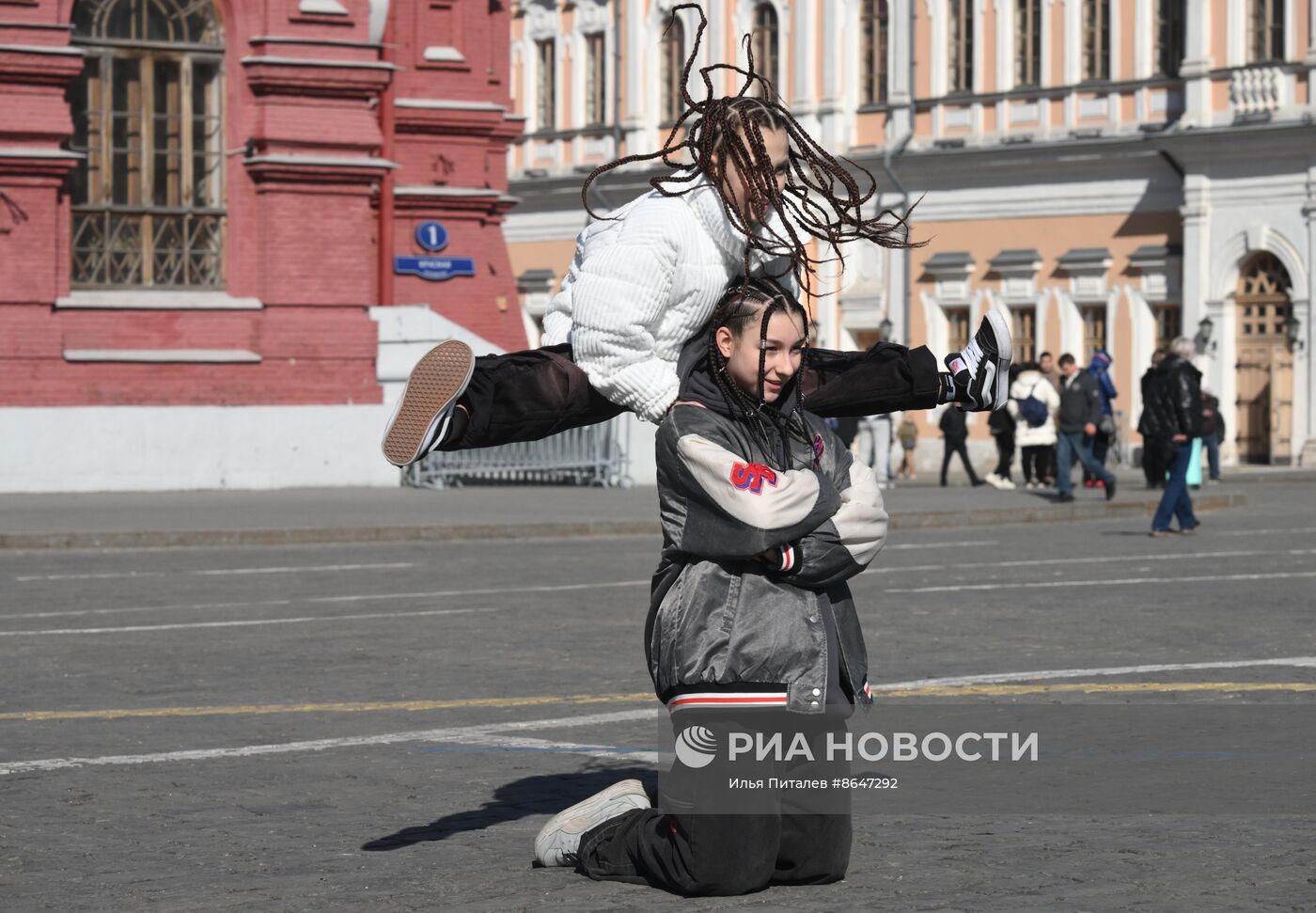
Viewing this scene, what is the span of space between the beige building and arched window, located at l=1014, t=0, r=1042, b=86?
0.16 ft

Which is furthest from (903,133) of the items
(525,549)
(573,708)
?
(573,708)

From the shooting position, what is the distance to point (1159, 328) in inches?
1711

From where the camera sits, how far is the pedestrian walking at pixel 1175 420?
2112 centimetres

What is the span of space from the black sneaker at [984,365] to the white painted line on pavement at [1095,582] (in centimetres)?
920

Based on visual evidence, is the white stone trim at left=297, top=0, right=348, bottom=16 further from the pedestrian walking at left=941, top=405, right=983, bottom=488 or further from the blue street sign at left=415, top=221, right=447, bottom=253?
the pedestrian walking at left=941, top=405, right=983, bottom=488

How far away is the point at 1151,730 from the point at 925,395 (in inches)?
113

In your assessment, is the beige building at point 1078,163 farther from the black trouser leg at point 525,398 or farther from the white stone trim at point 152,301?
the black trouser leg at point 525,398

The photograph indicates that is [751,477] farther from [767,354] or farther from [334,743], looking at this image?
[334,743]

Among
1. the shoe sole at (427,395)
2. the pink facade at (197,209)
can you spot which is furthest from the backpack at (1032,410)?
the shoe sole at (427,395)

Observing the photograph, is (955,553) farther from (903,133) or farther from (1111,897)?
(903,133)

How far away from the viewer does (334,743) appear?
927 centimetres

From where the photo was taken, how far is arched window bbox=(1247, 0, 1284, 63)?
41.1 metres

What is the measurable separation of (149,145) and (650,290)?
22698mm

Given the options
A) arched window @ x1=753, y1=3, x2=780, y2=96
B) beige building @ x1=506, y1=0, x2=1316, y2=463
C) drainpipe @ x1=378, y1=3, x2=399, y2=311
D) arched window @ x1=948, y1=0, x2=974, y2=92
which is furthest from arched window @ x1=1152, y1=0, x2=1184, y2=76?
drainpipe @ x1=378, y1=3, x2=399, y2=311
